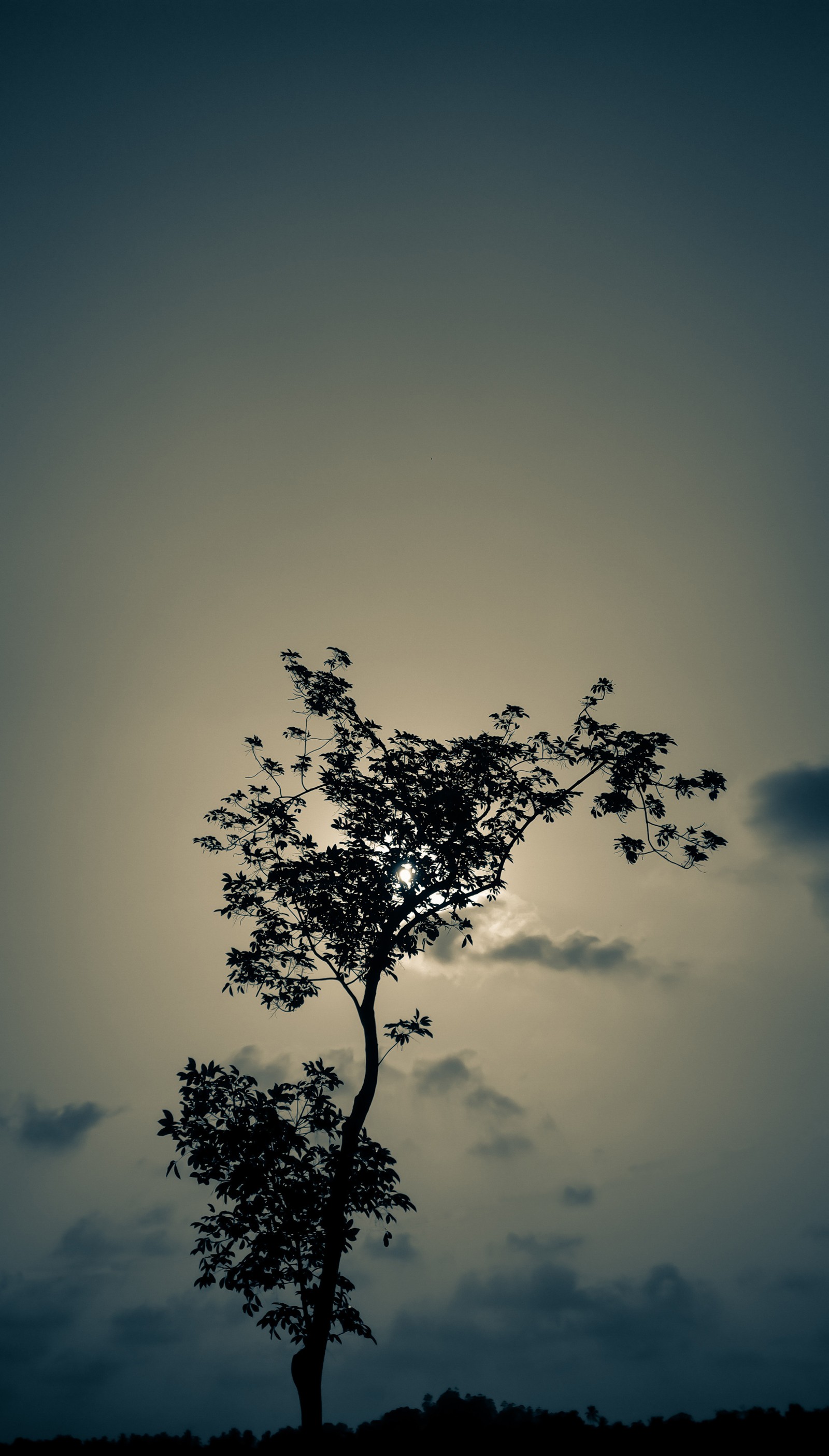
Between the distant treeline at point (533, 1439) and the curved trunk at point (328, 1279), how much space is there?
7.52 meters

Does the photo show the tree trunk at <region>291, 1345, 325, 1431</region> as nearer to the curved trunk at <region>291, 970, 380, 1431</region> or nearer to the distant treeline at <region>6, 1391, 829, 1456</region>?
the curved trunk at <region>291, 970, 380, 1431</region>

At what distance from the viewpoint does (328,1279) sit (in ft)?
40.5

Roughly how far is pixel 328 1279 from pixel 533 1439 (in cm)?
1282

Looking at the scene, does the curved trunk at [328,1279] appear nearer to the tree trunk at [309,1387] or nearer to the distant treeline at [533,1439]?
the tree trunk at [309,1387]

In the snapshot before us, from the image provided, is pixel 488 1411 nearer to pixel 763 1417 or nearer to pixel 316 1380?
pixel 763 1417

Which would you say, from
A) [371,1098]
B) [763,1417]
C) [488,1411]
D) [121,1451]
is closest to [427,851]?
[371,1098]

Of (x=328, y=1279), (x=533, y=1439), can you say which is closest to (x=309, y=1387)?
(x=328, y=1279)

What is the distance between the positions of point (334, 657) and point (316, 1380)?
44.4ft

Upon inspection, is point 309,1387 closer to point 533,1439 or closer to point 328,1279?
point 328,1279

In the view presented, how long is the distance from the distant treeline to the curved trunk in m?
7.52

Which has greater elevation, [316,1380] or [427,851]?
[427,851]

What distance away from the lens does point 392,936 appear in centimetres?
1491

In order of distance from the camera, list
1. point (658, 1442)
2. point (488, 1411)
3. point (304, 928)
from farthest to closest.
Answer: point (488, 1411), point (658, 1442), point (304, 928)

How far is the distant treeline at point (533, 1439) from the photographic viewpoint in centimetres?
1802
